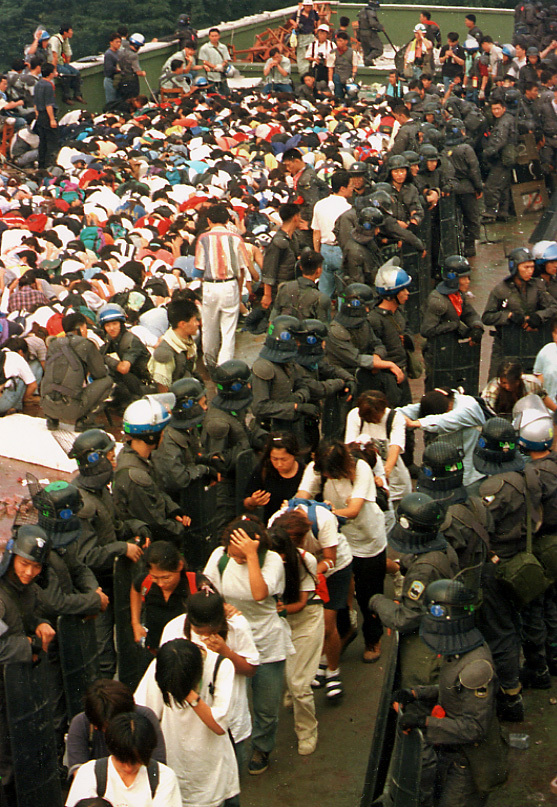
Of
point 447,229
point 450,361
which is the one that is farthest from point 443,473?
point 447,229

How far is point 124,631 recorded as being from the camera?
6.38 meters

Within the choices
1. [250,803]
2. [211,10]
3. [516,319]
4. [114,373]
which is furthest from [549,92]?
[211,10]

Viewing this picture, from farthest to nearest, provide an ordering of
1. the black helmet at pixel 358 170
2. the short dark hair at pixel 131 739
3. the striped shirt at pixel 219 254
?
Answer: the black helmet at pixel 358 170
the striped shirt at pixel 219 254
the short dark hair at pixel 131 739

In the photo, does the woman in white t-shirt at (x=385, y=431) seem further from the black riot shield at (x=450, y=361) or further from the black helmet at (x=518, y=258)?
the black helmet at (x=518, y=258)

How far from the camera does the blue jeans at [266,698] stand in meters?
5.91

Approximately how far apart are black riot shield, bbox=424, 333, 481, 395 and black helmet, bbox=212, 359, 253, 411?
3.02 m

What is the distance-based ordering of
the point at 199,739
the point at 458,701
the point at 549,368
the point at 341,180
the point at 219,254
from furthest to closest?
the point at 341,180 < the point at 219,254 < the point at 549,368 < the point at 458,701 < the point at 199,739

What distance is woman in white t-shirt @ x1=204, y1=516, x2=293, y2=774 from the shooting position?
5.71 meters

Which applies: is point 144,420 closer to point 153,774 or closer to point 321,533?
point 321,533

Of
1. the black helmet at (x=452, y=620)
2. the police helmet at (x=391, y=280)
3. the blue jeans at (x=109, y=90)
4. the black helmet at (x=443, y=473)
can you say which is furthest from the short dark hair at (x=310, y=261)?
the blue jeans at (x=109, y=90)

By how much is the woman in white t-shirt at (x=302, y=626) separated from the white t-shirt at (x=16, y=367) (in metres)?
5.06

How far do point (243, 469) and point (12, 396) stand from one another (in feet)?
11.9

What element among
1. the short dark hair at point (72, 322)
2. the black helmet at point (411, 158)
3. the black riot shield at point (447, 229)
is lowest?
the black riot shield at point (447, 229)

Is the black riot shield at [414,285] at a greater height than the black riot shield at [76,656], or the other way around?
the black riot shield at [76,656]
